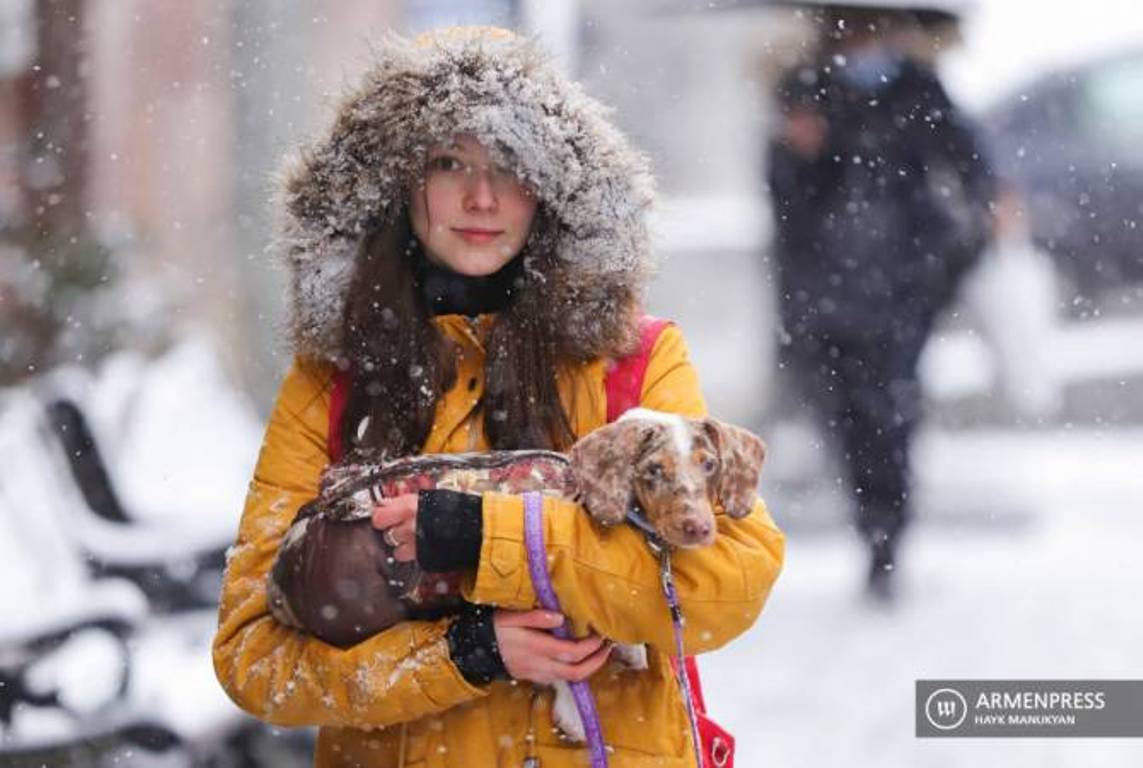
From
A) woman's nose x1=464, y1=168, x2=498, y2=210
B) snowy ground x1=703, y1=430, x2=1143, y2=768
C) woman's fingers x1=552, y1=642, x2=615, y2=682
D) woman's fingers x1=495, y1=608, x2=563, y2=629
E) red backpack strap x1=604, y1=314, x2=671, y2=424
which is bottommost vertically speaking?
snowy ground x1=703, y1=430, x2=1143, y2=768

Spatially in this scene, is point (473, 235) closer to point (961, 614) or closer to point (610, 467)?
point (610, 467)

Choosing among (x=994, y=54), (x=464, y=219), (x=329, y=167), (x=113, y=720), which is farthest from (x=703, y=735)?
(x=994, y=54)

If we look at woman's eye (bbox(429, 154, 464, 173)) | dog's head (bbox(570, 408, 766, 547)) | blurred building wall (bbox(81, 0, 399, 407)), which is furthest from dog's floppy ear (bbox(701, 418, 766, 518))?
blurred building wall (bbox(81, 0, 399, 407))

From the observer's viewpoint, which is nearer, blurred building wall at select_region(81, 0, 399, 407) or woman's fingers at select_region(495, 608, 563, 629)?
woman's fingers at select_region(495, 608, 563, 629)

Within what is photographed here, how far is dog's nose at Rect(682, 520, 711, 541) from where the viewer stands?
1941 millimetres

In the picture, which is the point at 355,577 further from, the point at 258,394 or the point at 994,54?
the point at 994,54

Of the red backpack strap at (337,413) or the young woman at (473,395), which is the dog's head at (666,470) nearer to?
the young woman at (473,395)

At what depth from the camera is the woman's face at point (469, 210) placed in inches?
90.1

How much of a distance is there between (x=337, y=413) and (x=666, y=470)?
0.54m

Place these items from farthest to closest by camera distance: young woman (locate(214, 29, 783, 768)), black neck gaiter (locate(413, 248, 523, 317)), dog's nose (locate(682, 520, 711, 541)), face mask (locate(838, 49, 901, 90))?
face mask (locate(838, 49, 901, 90)) → black neck gaiter (locate(413, 248, 523, 317)) → young woman (locate(214, 29, 783, 768)) → dog's nose (locate(682, 520, 711, 541))

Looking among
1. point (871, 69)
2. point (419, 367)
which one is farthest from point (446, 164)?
point (871, 69)

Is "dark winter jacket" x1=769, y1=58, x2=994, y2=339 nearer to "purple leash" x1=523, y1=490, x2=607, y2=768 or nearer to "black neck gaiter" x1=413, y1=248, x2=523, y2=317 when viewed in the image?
"black neck gaiter" x1=413, y1=248, x2=523, y2=317

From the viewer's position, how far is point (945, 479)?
5.40m

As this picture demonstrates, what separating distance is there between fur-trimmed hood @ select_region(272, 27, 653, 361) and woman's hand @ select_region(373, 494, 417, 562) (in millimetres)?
318
